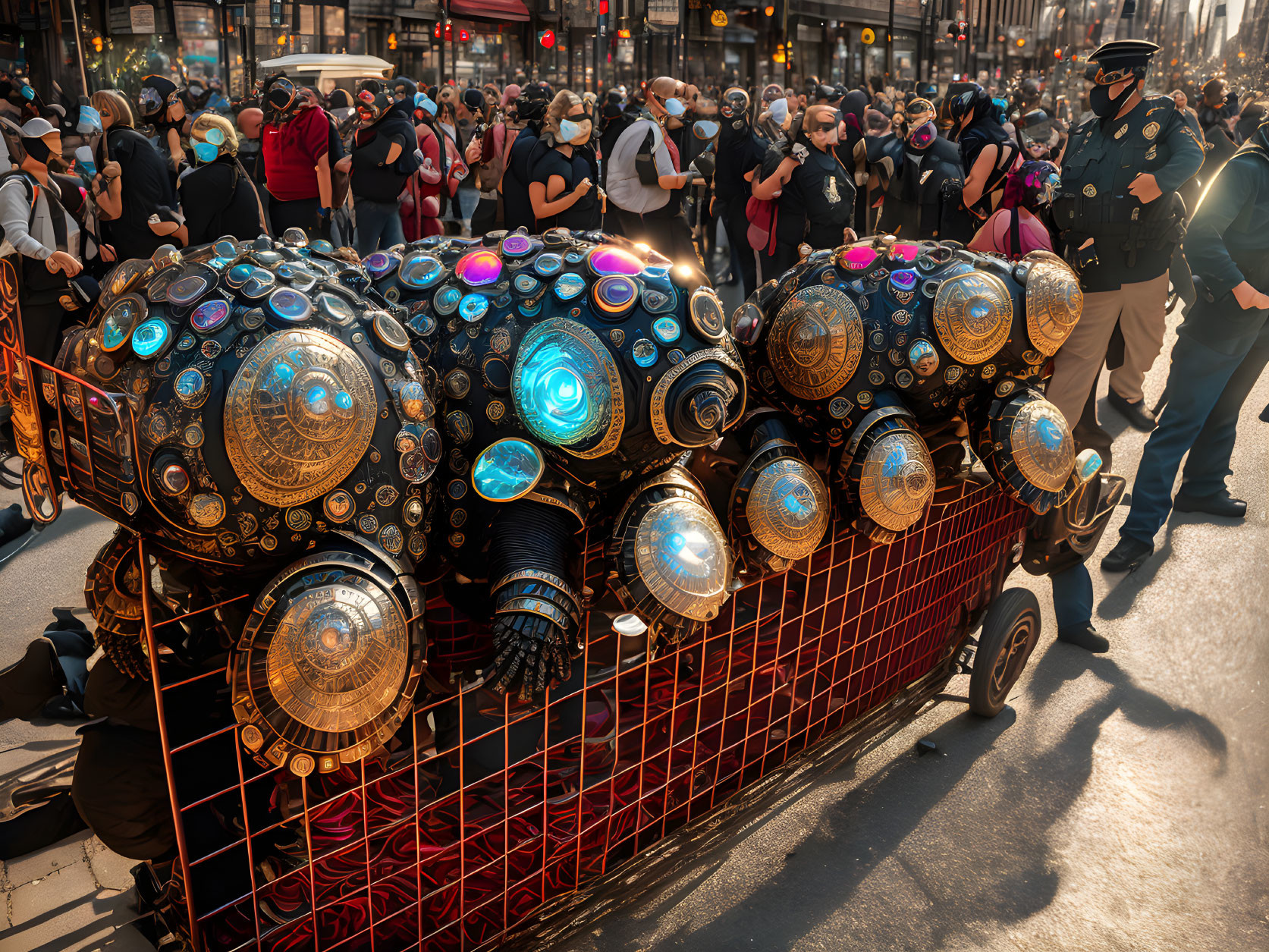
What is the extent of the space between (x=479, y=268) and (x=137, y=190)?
476cm

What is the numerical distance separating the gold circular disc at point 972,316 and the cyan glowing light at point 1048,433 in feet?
0.72

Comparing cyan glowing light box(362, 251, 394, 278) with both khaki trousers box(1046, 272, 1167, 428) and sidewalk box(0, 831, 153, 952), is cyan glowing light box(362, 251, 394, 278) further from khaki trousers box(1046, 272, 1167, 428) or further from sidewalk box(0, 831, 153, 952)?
khaki trousers box(1046, 272, 1167, 428)

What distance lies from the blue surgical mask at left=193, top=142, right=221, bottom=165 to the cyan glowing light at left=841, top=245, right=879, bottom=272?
3779 mm

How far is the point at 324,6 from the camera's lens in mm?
18406

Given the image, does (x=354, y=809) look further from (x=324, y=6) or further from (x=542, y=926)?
(x=324, y=6)

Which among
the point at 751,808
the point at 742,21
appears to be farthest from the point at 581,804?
the point at 742,21

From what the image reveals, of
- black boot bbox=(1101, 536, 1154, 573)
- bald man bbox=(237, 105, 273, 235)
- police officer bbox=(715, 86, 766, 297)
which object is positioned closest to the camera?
black boot bbox=(1101, 536, 1154, 573)

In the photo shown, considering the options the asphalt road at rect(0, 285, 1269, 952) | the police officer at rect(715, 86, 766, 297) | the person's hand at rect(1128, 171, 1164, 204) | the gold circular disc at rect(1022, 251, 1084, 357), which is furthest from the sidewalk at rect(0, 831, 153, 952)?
the police officer at rect(715, 86, 766, 297)

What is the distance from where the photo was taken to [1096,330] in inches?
189

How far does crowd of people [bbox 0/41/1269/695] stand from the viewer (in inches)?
165

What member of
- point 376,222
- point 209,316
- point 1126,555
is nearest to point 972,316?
point 209,316

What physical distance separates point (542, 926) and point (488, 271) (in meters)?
1.35

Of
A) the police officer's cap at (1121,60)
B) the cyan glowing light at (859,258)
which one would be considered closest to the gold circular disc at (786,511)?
the cyan glowing light at (859,258)

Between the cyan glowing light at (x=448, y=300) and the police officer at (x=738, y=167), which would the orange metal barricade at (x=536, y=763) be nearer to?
the cyan glowing light at (x=448, y=300)
